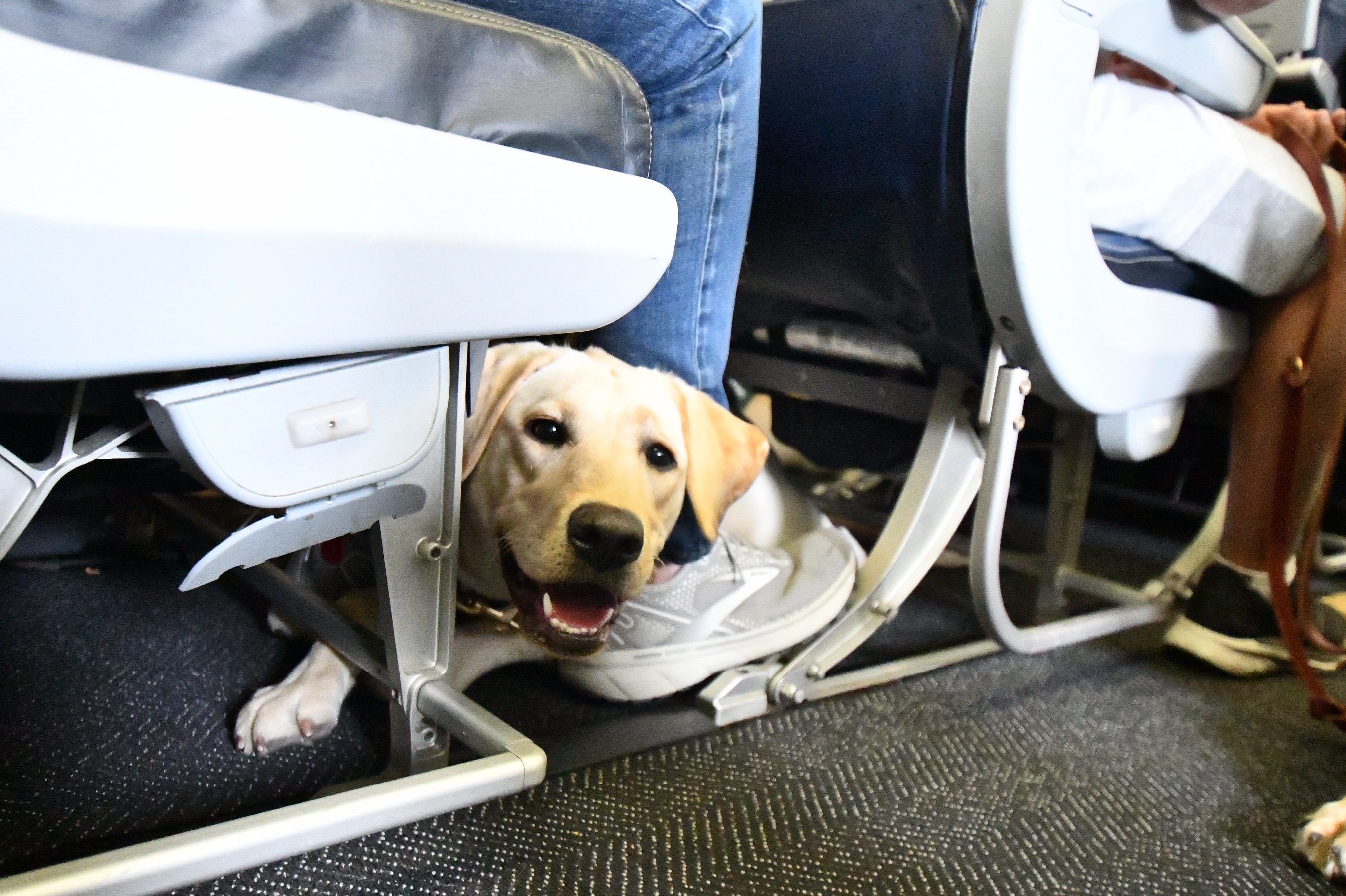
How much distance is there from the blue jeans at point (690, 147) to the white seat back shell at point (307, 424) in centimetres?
22

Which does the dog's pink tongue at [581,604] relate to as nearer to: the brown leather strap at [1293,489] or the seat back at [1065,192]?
the seat back at [1065,192]

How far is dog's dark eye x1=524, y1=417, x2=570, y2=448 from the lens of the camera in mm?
620

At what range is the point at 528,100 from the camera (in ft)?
1.44

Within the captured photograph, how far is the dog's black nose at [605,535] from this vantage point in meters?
0.60

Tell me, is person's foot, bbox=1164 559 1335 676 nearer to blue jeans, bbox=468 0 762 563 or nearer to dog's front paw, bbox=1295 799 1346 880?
dog's front paw, bbox=1295 799 1346 880

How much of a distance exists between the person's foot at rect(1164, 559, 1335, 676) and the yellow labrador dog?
0.75 m

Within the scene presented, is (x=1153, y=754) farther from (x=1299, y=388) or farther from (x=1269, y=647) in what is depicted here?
(x=1299, y=388)

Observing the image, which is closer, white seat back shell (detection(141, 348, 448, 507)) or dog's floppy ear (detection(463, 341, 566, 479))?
white seat back shell (detection(141, 348, 448, 507))

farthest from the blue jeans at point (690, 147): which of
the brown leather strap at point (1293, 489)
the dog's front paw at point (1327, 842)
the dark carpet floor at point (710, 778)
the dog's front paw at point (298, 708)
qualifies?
the brown leather strap at point (1293, 489)

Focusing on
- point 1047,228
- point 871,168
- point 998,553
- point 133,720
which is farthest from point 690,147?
point 133,720

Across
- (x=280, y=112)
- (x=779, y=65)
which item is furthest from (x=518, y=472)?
(x=779, y=65)

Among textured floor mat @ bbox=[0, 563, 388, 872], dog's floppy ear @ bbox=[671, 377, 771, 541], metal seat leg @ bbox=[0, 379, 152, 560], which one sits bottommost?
textured floor mat @ bbox=[0, 563, 388, 872]

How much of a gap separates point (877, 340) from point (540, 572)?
0.51 metres

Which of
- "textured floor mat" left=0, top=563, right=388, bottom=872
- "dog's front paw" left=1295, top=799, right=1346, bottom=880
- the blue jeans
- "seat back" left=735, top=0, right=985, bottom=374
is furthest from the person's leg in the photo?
"dog's front paw" left=1295, top=799, right=1346, bottom=880
